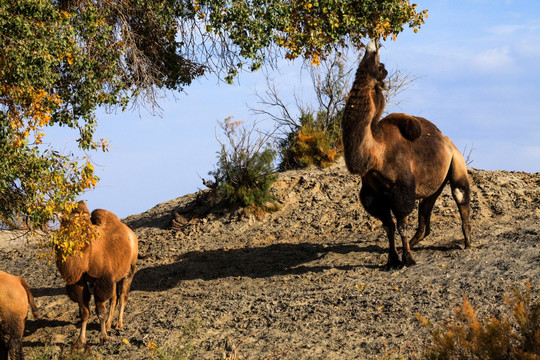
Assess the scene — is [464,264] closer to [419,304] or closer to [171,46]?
[419,304]

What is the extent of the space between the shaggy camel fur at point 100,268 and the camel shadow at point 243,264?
7.46 ft

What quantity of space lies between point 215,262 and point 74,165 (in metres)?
4.95

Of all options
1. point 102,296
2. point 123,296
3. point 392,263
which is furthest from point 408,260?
point 102,296

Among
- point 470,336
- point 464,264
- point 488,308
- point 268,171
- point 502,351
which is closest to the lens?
point 502,351

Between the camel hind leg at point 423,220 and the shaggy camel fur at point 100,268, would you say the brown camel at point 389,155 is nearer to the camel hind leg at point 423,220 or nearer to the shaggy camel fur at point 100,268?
the camel hind leg at point 423,220

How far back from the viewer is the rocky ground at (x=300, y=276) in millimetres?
7875

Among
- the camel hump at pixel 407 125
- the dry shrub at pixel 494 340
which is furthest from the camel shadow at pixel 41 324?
the dry shrub at pixel 494 340

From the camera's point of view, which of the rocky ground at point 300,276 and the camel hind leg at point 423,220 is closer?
the rocky ground at point 300,276

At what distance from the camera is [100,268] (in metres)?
9.25

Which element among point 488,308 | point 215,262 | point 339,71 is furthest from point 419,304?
point 339,71

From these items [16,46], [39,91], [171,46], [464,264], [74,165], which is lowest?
[464,264]

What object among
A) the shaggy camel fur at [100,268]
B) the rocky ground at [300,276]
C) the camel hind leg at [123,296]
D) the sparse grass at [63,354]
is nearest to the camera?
the rocky ground at [300,276]

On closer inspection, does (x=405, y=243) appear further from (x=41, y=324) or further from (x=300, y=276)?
(x=41, y=324)

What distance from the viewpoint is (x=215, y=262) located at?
13289 millimetres
